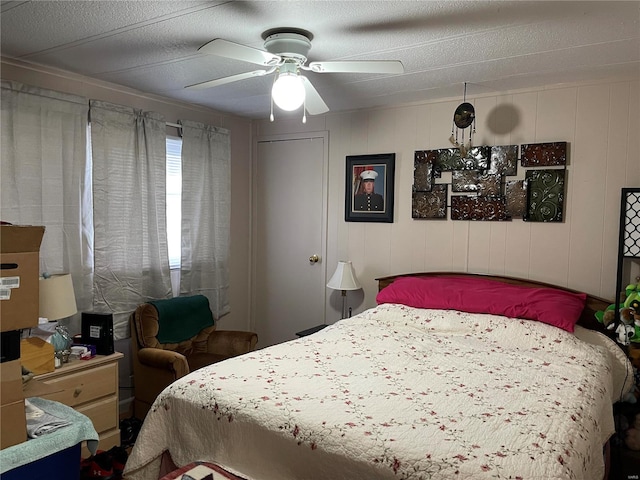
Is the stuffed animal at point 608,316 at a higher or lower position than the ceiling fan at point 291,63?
lower

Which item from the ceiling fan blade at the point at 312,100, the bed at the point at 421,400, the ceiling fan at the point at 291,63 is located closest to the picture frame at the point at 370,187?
the bed at the point at 421,400

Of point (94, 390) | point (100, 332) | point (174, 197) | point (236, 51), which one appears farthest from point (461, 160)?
point (94, 390)

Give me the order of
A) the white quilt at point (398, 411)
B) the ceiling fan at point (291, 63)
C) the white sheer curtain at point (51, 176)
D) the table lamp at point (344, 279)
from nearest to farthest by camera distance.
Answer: the white quilt at point (398, 411) → the ceiling fan at point (291, 63) → the white sheer curtain at point (51, 176) → the table lamp at point (344, 279)

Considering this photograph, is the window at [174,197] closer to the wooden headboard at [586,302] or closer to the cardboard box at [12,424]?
the wooden headboard at [586,302]

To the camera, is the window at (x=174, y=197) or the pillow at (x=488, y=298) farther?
the window at (x=174, y=197)

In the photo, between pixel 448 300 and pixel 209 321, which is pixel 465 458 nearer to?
pixel 448 300

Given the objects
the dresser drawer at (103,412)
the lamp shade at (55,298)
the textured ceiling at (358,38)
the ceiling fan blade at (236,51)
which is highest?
the textured ceiling at (358,38)

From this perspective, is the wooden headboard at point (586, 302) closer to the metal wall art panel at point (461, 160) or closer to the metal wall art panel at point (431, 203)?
the metal wall art panel at point (431, 203)

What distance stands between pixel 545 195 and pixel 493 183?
1.17 ft

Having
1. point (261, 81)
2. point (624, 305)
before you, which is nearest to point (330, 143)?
point (261, 81)

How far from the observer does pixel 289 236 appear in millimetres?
4598

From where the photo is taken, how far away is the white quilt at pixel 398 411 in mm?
1646

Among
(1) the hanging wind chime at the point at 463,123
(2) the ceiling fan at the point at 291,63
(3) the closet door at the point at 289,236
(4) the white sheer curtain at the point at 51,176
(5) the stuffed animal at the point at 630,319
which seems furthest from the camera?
(3) the closet door at the point at 289,236

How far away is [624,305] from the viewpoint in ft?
9.32
